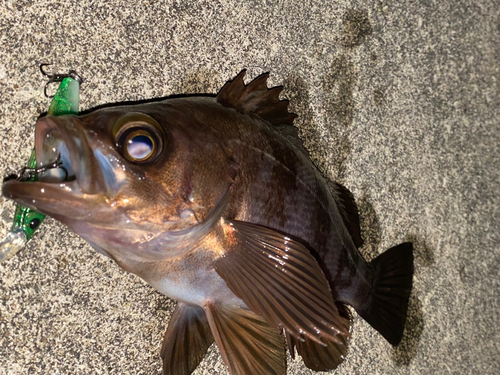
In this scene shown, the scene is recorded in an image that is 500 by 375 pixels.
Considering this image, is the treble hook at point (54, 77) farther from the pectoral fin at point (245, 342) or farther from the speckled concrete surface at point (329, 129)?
the pectoral fin at point (245, 342)

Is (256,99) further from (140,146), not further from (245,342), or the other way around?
(245,342)

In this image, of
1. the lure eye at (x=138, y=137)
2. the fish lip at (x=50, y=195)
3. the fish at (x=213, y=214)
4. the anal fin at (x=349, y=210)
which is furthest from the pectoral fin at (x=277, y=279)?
the anal fin at (x=349, y=210)

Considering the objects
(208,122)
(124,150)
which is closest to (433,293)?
(208,122)

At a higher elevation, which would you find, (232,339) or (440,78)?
(440,78)

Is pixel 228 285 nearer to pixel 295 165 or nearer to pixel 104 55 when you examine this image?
pixel 295 165

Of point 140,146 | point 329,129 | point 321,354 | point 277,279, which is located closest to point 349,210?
point 329,129

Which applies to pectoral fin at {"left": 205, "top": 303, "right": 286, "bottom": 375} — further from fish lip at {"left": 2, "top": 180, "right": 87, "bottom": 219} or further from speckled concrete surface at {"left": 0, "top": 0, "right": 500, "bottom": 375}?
fish lip at {"left": 2, "top": 180, "right": 87, "bottom": 219}
